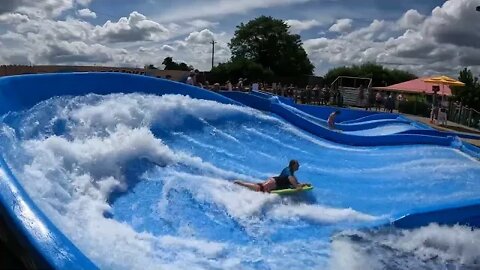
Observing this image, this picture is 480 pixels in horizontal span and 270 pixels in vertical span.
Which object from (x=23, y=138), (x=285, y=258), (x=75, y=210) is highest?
(x=23, y=138)

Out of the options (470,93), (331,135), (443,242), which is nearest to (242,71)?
(470,93)

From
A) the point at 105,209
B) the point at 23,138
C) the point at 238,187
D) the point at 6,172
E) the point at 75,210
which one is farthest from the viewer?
the point at 238,187

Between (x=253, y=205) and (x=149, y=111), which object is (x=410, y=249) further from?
(x=149, y=111)

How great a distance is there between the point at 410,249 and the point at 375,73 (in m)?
50.6

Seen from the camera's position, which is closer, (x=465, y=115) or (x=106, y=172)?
(x=106, y=172)

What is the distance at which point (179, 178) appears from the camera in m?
6.64

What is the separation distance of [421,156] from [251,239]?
610 centimetres

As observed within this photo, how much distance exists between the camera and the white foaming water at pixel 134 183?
4336mm

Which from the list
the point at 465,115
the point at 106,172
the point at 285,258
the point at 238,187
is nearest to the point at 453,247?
the point at 285,258

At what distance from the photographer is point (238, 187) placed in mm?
6652

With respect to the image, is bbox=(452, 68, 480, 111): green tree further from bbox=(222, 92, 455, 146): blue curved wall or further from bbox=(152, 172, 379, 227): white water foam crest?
bbox=(152, 172, 379, 227): white water foam crest

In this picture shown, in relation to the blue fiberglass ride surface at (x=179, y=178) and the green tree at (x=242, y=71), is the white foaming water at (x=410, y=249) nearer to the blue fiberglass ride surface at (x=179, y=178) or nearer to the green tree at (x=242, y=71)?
the blue fiberglass ride surface at (x=179, y=178)

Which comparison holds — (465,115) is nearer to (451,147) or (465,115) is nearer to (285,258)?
(451,147)

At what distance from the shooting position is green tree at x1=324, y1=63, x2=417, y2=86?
51272 mm
